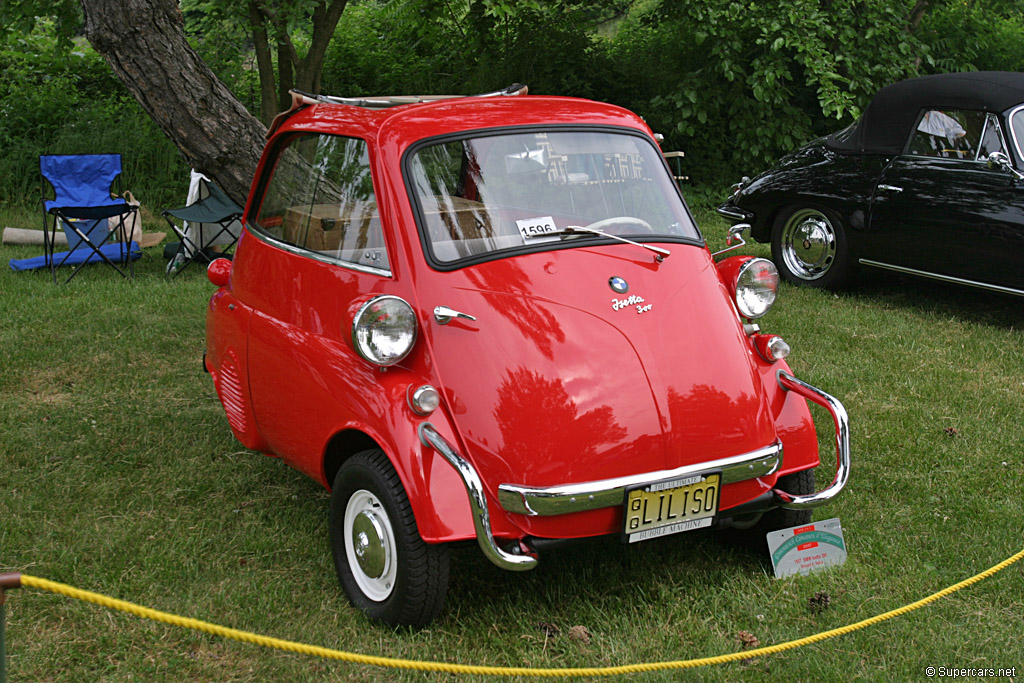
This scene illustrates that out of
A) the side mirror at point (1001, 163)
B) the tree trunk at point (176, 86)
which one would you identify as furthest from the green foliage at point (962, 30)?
the tree trunk at point (176, 86)

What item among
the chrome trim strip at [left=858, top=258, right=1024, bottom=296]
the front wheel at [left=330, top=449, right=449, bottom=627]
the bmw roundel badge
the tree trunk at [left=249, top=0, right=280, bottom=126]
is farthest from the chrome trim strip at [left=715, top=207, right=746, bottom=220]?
the front wheel at [left=330, top=449, right=449, bottom=627]

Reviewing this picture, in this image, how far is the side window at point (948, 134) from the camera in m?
7.39

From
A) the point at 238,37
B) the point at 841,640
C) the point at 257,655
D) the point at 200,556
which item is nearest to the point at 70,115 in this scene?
the point at 238,37

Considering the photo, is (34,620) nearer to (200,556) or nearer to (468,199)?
(200,556)

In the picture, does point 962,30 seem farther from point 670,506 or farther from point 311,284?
point 670,506

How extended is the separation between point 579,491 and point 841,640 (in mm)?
1029

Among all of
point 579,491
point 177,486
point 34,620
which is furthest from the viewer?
point 177,486

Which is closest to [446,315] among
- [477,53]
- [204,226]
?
[204,226]

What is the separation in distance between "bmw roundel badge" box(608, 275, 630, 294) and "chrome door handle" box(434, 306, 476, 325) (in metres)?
0.52

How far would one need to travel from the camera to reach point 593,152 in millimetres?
4074

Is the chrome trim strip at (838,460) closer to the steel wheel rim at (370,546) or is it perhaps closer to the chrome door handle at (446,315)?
the chrome door handle at (446,315)

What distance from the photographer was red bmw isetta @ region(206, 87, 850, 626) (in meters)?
3.26

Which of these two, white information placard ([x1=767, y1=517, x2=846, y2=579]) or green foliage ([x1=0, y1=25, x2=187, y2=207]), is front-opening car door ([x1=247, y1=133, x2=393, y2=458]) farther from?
green foliage ([x1=0, y1=25, x2=187, y2=207])

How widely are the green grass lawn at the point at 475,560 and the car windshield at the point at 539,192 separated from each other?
1266mm
